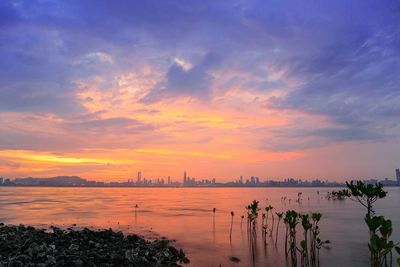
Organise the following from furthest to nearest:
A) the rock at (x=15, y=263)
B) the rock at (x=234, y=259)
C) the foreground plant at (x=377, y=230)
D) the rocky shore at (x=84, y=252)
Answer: the rock at (x=234, y=259)
the rocky shore at (x=84, y=252)
the rock at (x=15, y=263)
the foreground plant at (x=377, y=230)

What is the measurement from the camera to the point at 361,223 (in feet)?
145

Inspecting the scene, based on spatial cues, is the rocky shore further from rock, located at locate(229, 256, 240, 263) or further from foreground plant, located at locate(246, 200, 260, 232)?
foreground plant, located at locate(246, 200, 260, 232)

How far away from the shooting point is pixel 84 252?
20.0 metres

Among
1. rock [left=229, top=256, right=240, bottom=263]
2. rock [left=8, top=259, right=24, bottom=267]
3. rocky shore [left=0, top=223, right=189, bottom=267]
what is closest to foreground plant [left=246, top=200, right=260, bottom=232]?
rock [left=229, top=256, right=240, bottom=263]

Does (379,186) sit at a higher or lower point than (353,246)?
higher

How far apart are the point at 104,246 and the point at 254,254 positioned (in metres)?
11.4

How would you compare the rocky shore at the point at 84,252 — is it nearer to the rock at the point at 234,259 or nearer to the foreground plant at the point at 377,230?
the rock at the point at 234,259

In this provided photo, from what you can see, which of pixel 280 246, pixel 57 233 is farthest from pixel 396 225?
pixel 57 233

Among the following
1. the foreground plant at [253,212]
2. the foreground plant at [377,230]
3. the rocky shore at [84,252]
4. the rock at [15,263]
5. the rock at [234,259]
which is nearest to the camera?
the foreground plant at [377,230]

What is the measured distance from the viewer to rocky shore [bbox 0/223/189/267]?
1703cm

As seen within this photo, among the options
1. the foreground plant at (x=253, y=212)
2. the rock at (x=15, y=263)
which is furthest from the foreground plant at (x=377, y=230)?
the rock at (x=15, y=263)

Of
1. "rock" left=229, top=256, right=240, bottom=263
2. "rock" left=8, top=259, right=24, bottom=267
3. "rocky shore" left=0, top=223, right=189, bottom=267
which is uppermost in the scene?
"rock" left=8, top=259, right=24, bottom=267

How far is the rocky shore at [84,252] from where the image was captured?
55.9 ft

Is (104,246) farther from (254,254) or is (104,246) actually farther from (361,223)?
(361,223)
